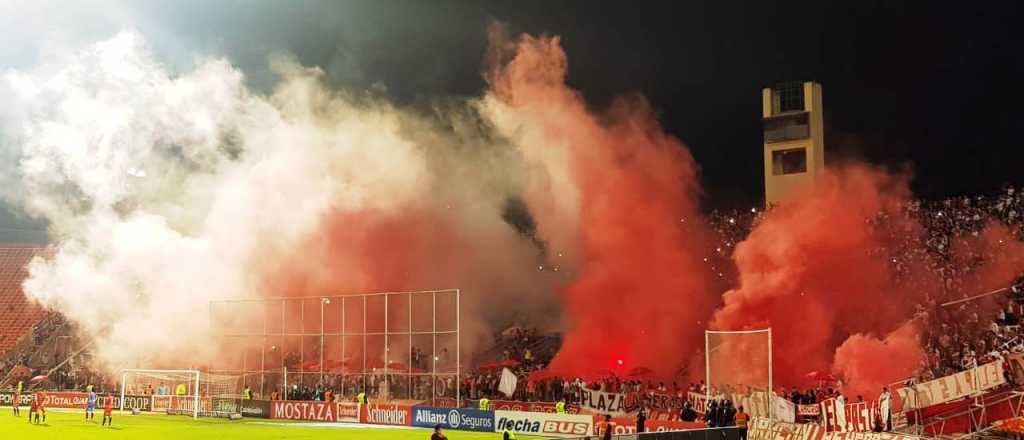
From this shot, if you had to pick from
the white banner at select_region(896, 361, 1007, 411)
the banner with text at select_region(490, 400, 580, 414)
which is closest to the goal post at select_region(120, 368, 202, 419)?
the banner with text at select_region(490, 400, 580, 414)

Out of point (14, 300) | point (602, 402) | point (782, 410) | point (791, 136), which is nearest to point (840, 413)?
point (782, 410)

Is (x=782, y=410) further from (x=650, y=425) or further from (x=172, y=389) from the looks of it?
(x=172, y=389)

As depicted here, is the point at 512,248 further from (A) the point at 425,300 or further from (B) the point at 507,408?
(B) the point at 507,408

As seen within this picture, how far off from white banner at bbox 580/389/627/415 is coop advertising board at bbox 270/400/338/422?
10.5m

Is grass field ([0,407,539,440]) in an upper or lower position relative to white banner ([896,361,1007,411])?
lower

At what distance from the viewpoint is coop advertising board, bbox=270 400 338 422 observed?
39.2 meters

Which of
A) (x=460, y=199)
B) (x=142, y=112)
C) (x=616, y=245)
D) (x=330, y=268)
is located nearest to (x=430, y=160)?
(x=460, y=199)

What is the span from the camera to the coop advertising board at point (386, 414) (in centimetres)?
3622

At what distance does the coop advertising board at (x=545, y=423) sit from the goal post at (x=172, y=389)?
15.2 metres

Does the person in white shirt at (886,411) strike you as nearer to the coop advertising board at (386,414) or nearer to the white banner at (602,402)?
the white banner at (602,402)

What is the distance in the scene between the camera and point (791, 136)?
49.2 meters

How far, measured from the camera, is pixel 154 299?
161 feet

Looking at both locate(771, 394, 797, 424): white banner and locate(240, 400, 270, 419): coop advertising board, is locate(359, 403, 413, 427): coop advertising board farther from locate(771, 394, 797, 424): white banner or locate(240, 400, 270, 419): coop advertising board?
locate(771, 394, 797, 424): white banner

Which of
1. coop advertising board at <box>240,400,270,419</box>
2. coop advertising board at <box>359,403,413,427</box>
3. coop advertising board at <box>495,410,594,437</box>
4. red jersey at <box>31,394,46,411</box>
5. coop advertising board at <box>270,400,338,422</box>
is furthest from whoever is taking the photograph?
coop advertising board at <box>240,400,270,419</box>
